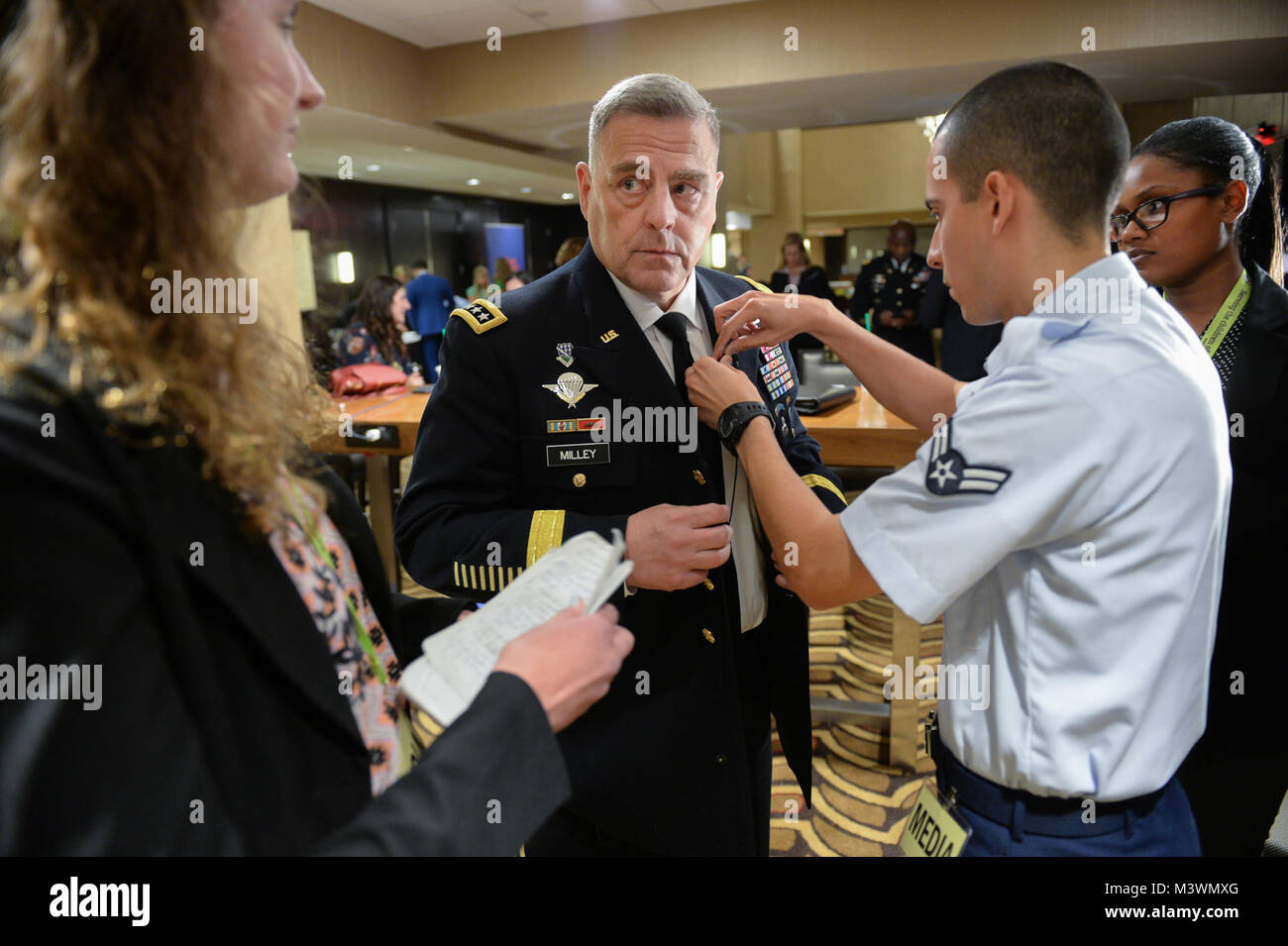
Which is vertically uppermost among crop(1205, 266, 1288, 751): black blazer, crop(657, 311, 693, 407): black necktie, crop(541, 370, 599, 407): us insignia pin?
crop(657, 311, 693, 407): black necktie

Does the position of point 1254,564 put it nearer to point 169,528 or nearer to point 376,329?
point 169,528

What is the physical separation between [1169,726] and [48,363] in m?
1.27

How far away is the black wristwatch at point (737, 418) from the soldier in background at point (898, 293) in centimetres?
503

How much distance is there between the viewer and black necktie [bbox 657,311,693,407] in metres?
1.46

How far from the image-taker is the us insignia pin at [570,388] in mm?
1381

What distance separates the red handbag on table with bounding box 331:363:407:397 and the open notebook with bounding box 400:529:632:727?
3588 mm

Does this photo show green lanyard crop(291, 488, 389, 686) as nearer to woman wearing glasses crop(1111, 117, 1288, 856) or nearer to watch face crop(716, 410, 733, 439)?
watch face crop(716, 410, 733, 439)

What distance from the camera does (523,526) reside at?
4.20ft

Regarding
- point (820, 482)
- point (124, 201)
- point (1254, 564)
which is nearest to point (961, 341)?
point (1254, 564)

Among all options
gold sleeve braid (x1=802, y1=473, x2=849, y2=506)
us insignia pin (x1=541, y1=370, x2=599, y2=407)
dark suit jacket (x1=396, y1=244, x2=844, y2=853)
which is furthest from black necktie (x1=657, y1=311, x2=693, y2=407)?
gold sleeve braid (x1=802, y1=473, x2=849, y2=506)

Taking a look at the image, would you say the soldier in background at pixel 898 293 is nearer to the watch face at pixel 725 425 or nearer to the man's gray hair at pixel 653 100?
the man's gray hair at pixel 653 100

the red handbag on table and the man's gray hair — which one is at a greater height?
the man's gray hair
